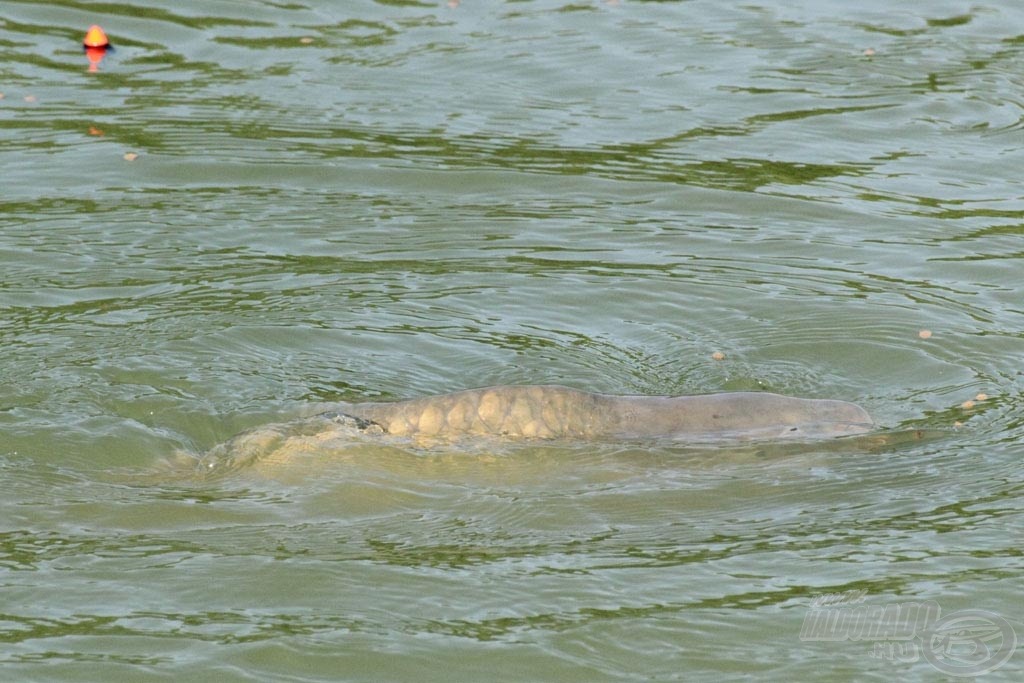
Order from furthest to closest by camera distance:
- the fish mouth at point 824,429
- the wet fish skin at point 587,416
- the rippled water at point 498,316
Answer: the fish mouth at point 824,429, the wet fish skin at point 587,416, the rippled water at point 498,316

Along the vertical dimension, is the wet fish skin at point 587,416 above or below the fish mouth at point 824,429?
above

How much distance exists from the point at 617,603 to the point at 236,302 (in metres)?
2.90

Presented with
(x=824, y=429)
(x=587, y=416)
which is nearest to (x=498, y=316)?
(x=587, y=416)

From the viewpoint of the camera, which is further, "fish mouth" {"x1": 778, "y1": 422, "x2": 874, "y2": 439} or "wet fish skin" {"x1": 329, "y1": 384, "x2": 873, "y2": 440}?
"fish mouth" {"x1": 778, "y1": 422, "x2": 874, "y2": 439}

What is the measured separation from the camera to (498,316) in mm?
7043

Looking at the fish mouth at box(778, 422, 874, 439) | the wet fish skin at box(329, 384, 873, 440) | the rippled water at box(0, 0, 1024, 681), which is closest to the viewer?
the rippled water at box(0, 0, 1024, 681)

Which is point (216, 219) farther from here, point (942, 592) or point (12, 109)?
point (942, 592)

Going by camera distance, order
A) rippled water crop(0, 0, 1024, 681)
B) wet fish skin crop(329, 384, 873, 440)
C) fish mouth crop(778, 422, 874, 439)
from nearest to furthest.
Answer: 1. rippled water crop(0, 0, 1024, 681)
2. wet fish skin crop(329, 384, 873, 440)
3. fish mouth crop(778, 422, 874, 439)

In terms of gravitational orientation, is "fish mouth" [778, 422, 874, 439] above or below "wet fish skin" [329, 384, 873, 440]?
below

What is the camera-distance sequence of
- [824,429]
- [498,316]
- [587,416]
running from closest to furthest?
[587,416]
[824,429]
[498,316]

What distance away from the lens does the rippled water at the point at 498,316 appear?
4754 mm

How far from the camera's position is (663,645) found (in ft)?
15.1

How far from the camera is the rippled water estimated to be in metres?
4.75

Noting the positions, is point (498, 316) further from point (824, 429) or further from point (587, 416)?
point (824, 429)
